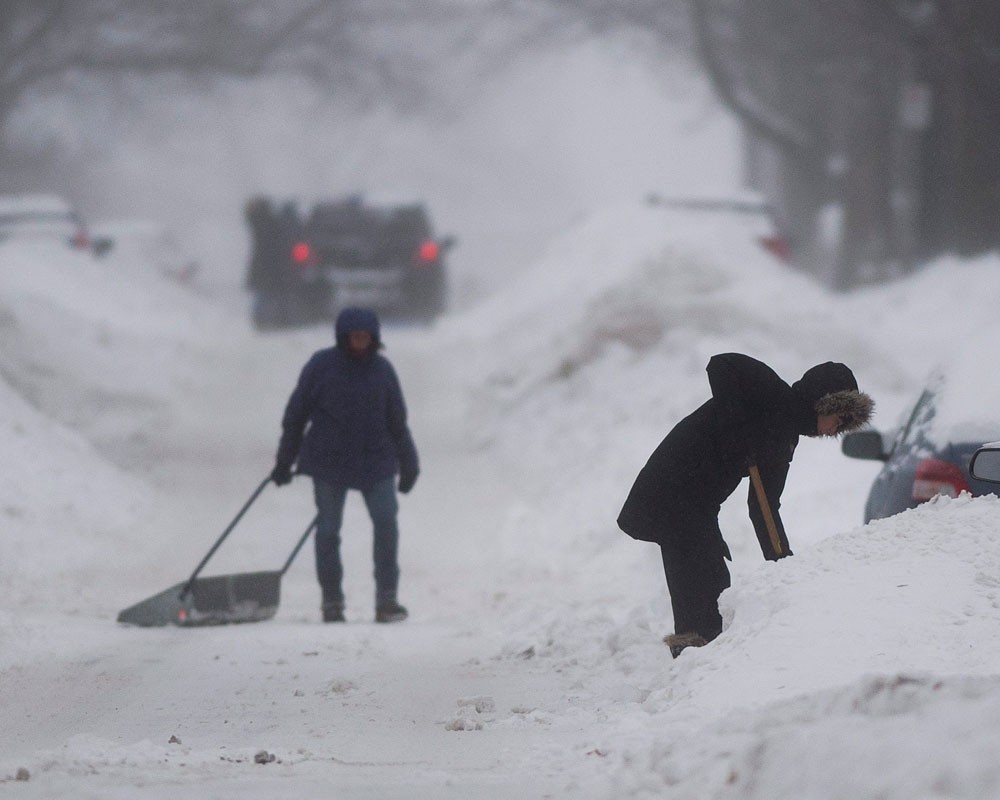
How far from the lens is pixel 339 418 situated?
8.56 meters

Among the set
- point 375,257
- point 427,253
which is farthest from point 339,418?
point 427,253

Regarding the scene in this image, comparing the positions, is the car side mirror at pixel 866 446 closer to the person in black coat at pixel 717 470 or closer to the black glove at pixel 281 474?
the person in black coat at pixel 717 470

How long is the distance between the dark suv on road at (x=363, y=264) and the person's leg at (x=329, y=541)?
13.3 meters

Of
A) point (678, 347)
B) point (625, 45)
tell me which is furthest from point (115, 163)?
point (678, 347)

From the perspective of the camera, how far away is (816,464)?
10.8 meters

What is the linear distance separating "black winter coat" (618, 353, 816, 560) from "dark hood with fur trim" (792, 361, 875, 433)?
0.05 meters

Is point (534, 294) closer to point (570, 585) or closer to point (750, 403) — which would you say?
point (570, 585)

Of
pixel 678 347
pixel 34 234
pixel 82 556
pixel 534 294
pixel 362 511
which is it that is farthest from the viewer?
pixel 34 234

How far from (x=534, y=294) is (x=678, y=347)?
866 cm

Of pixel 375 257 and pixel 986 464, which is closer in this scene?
pixel 986 464

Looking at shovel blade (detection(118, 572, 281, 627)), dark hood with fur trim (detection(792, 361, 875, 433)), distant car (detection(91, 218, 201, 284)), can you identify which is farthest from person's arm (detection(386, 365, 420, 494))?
distant car (detection(91, 218, 201, 284))

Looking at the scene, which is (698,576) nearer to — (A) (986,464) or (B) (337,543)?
(A) (986,464)

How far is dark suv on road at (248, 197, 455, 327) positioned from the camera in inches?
869

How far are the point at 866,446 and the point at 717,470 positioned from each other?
1337mm
